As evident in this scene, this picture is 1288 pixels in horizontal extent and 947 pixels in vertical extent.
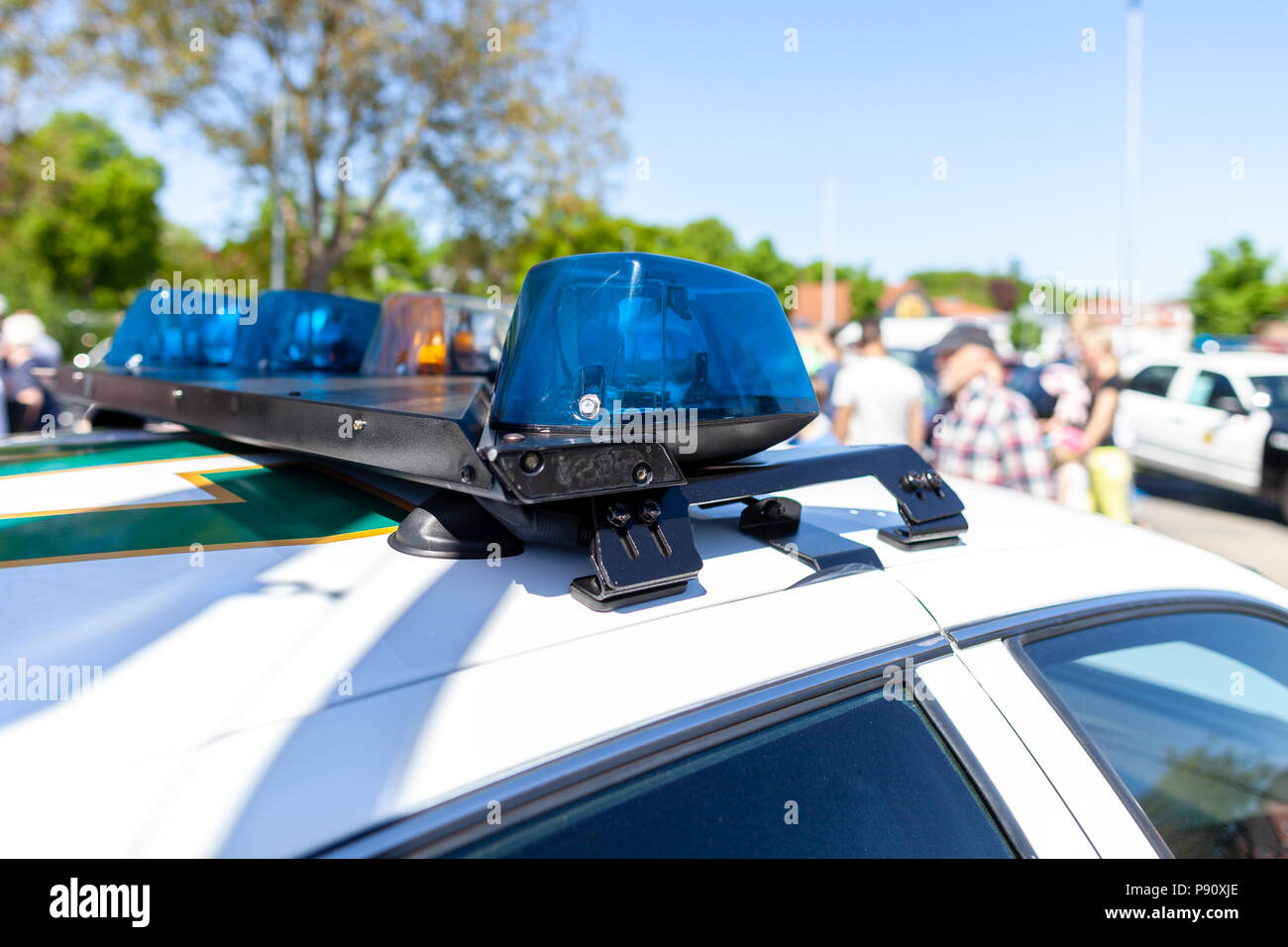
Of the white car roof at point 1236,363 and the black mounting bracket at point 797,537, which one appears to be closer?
the black mounting bracket at point 797,537

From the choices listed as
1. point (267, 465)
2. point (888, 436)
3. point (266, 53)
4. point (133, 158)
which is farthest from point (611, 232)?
point (133, 158)

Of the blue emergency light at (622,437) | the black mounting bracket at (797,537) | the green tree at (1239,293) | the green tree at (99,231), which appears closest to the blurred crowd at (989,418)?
the black mounting bracket at (797,537)

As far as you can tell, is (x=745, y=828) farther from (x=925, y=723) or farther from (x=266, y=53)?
(x=266, y=53)

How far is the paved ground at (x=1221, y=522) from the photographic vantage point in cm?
945

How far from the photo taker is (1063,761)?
121 centimetres


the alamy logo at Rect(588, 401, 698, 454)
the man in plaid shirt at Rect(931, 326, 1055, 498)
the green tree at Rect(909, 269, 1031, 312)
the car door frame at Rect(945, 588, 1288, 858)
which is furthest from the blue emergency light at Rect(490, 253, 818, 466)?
the green tree at Rect(909, 269, 1031, 312)

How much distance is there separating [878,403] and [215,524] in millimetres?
5327

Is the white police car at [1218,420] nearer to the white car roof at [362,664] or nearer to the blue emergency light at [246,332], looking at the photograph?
the blue emergency light at [246,332]

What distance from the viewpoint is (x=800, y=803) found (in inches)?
42.7

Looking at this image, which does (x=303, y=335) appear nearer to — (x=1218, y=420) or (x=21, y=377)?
(x=21, y=377)

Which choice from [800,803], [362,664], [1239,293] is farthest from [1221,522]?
[1239,293]

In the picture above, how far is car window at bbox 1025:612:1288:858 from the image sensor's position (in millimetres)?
1604

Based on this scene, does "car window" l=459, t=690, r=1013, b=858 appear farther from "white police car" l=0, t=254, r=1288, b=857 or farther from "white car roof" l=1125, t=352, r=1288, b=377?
"white car roof" l=1125, t=352, r=1288, b=377
